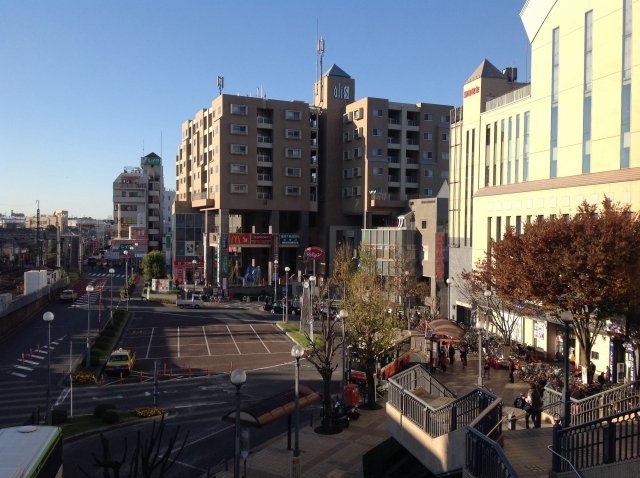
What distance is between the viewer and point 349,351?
24547 millimetres

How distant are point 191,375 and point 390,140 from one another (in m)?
48.3

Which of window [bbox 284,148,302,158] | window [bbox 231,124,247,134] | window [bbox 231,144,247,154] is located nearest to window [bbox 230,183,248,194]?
window [bbox 231,144,247,154]

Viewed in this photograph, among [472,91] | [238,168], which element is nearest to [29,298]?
[238,168]

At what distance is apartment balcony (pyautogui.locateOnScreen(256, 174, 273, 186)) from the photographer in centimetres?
7106

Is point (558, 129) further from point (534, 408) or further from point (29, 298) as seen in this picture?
point (29, 298)

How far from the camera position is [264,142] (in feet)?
234

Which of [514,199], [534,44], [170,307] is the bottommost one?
[170,307]

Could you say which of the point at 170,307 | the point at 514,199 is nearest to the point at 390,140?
the point at 170,307

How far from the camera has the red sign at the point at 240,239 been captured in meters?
69.8

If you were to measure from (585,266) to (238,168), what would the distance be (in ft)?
174

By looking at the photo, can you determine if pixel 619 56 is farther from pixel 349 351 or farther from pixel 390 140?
pixel 390 140

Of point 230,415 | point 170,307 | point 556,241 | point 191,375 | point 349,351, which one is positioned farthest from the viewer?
point 170,307

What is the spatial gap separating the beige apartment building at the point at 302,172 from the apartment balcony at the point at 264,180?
122 millimetres

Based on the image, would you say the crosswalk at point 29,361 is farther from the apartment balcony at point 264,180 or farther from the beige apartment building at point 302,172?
the apartment balcony at point 264,180
